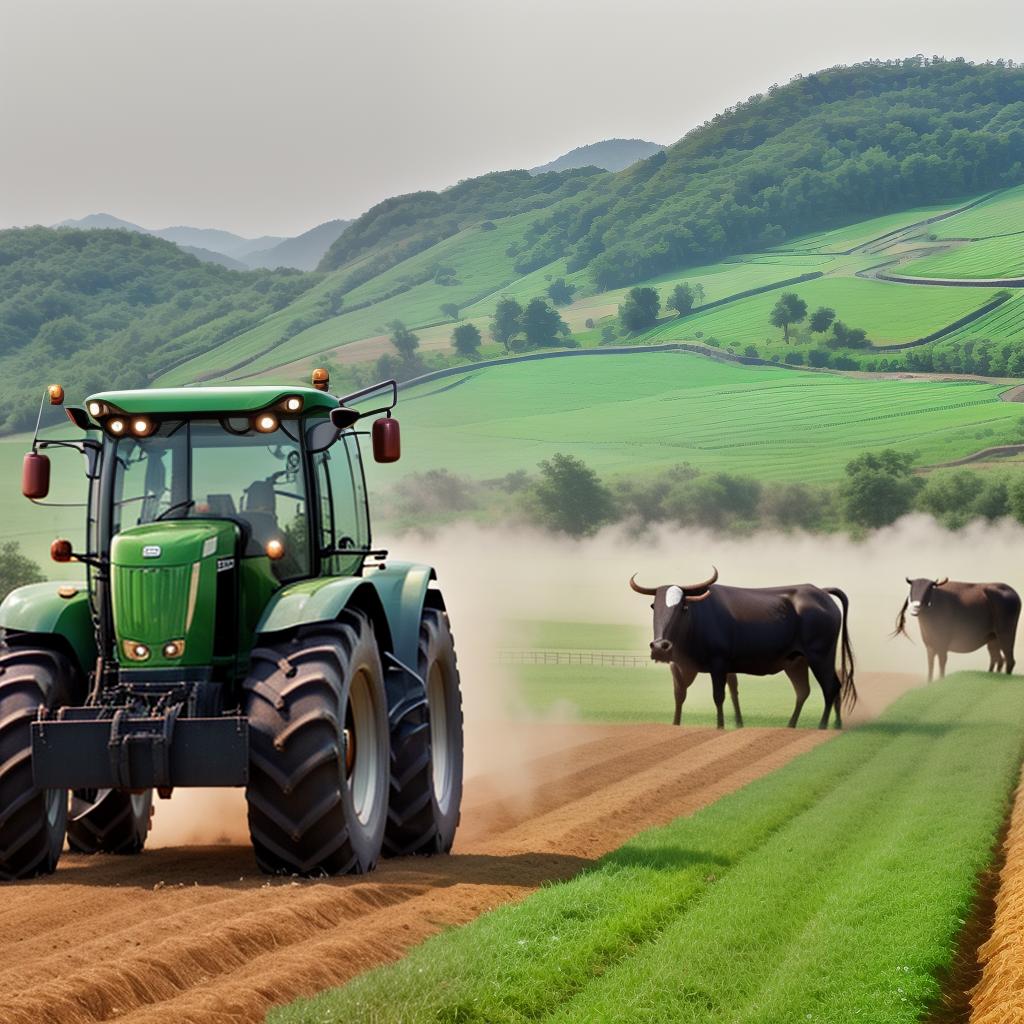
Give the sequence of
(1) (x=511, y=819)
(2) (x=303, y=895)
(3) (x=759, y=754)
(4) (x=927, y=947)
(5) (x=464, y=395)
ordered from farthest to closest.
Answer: (5) (x=464, y=395), (3) (x=759, y=754), (1) (x=511, y=819), (4) (x=927, y=947), (2) (x=303, y=895)

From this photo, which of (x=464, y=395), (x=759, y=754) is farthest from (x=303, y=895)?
(x=464, y=395)

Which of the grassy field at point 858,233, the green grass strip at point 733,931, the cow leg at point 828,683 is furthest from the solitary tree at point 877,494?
the green grass strip at point 733,931

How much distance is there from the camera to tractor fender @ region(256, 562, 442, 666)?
39.1 ft

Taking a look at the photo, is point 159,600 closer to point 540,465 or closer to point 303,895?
point 303,895

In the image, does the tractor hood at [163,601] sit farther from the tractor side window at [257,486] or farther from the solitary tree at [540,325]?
the solitary tree at [540,325]

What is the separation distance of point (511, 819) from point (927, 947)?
708 cm

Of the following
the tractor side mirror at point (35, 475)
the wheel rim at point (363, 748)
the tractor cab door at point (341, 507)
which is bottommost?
the wheel rim at point (363, 748)

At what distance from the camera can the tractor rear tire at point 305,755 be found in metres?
11.4

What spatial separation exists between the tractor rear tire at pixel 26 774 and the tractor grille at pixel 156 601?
2.53 feet

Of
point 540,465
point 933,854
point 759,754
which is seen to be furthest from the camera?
point 540,465

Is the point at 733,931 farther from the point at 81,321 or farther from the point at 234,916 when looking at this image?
the point at 81,321

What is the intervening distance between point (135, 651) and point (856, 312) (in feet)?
494

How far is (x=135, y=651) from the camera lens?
12.0 m

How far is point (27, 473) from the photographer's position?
12508mm
